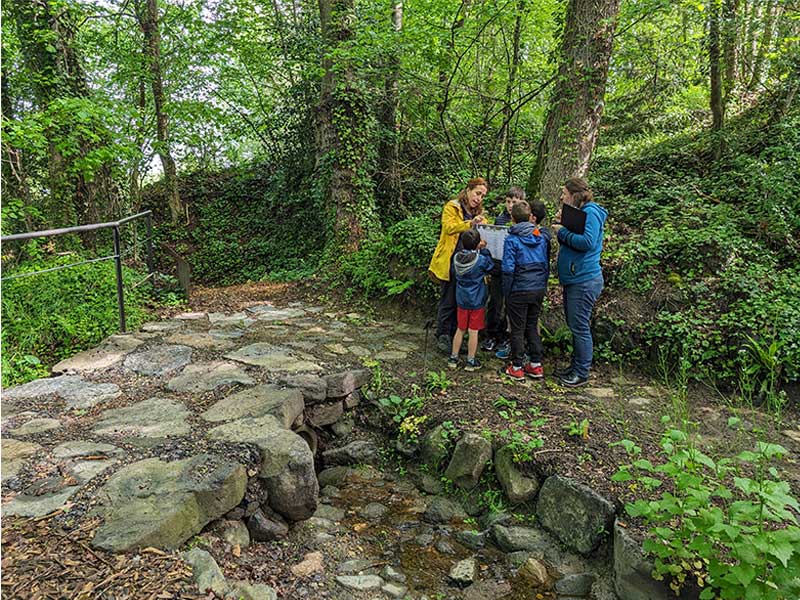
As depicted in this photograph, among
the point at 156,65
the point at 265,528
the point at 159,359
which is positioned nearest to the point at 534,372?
the point at 265,528

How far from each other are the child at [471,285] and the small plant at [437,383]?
13.3 inches

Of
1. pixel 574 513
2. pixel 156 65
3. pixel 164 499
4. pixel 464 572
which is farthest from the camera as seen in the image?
pixel 156 65

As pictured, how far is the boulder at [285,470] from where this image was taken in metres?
2.88

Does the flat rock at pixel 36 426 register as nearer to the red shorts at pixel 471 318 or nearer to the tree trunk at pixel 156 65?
the red shorts at pixel 471 318

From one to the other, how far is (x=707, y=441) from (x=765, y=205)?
3456 mm

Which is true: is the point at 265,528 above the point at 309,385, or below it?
below

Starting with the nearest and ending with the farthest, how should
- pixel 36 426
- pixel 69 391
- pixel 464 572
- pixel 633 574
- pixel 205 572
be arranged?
pixel 205 572
pixel 633 574
pixel 464 572
pixel 36 426
pixel 69 391

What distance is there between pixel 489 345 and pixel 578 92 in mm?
2983

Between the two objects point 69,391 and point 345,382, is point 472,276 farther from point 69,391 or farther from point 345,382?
point 69,391

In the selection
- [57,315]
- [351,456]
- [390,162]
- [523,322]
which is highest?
[390,162]

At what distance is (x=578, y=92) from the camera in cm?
544

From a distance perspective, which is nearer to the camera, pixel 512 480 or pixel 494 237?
pixel 512 480

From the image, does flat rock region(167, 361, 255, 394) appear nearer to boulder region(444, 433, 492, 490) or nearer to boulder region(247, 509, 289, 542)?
boulder region(247, 509, 289, 542)

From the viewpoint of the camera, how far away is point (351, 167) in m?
7.89
